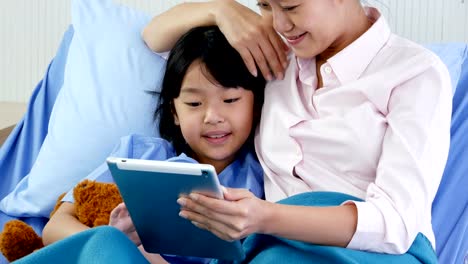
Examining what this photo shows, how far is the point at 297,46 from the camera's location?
1531 millimetres

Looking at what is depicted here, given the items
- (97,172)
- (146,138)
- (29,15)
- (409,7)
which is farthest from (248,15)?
(29,15)

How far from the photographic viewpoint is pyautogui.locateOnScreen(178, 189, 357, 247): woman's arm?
1253 millimetres

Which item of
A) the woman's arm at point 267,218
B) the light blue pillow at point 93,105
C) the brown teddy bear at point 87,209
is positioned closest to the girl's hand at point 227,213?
the woman's arm at point 267,218

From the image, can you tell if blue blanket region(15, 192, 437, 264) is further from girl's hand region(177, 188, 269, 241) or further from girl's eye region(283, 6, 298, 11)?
girl's eye region(283, 6, 298, 11)

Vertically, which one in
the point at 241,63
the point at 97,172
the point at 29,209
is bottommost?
the point at 29,209

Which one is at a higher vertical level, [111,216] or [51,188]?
[111,216]

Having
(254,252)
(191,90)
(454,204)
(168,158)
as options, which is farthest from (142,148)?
(454,204)

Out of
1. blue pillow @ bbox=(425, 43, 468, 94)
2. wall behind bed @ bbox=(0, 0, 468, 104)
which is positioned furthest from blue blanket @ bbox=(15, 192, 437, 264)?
wall behind bed @ bbox=(0, 0, 468, 104)

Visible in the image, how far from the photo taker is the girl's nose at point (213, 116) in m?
1.62

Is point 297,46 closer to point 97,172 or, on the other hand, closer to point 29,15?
point 97,172

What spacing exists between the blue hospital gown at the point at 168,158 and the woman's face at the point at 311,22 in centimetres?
28

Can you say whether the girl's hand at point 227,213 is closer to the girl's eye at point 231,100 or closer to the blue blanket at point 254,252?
the blue blanket at point 254,252

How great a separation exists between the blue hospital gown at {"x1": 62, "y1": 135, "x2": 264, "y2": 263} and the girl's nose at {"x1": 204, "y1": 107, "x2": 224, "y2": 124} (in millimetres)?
120

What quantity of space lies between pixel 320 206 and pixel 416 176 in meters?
0.16
